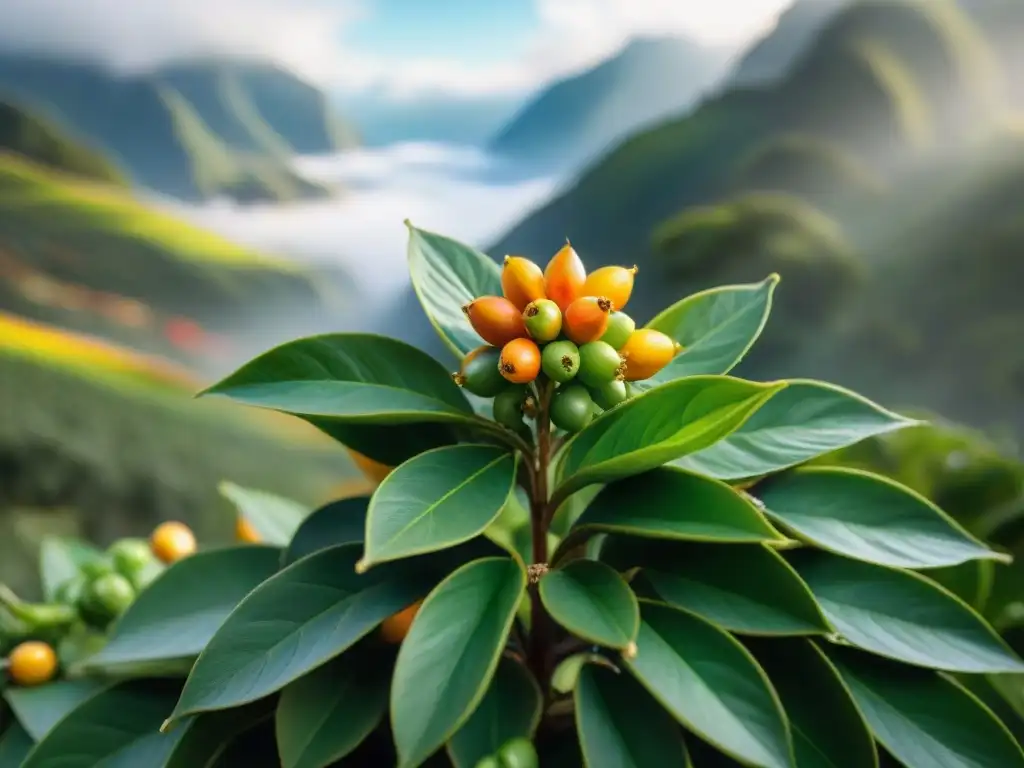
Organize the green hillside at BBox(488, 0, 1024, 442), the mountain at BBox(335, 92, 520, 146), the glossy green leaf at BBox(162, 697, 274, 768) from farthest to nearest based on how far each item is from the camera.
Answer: the mountain at BBox(335, 92, 520, 146) → the green hillside at BBox(488, 0, 1024, 442) → the glossy green leaf at BBox(162, 697, 274, 768)

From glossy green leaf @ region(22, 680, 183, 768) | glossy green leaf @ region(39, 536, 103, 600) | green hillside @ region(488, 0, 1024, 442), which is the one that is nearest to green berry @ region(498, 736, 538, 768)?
glossy green leaf @ region(22, 680, 183, 768)

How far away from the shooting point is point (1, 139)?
1.71m

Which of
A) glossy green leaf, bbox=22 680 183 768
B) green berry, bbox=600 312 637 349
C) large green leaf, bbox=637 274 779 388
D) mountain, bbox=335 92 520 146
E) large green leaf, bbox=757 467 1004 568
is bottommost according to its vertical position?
large green leaf, bbox=757 467 1004 568

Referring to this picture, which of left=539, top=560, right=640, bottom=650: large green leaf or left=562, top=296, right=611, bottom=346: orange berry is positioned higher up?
left=562, top=296, right=611, bottom=346: orange berry

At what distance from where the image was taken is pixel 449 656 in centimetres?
38

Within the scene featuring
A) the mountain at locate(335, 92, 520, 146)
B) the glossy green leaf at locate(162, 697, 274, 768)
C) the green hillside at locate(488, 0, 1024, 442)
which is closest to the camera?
the glossy green leaf at locate(162, 697, 274, 768)

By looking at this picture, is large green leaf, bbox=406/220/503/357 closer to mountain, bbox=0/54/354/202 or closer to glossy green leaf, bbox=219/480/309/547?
glossy green leaf, bbox=219/480/309/547

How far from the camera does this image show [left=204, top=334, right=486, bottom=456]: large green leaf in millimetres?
441

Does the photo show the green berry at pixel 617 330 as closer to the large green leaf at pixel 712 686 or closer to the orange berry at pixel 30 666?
the large green leaf at pixel 712 686

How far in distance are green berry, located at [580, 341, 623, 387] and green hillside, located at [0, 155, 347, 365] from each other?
1.45m

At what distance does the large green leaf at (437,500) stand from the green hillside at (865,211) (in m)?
1.14

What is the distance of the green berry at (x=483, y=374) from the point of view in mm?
441

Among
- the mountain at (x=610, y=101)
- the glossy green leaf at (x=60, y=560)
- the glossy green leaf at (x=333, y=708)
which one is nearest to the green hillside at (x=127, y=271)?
the mountain at (x=610, y=101)

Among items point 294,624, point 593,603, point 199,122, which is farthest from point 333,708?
point 199,122
